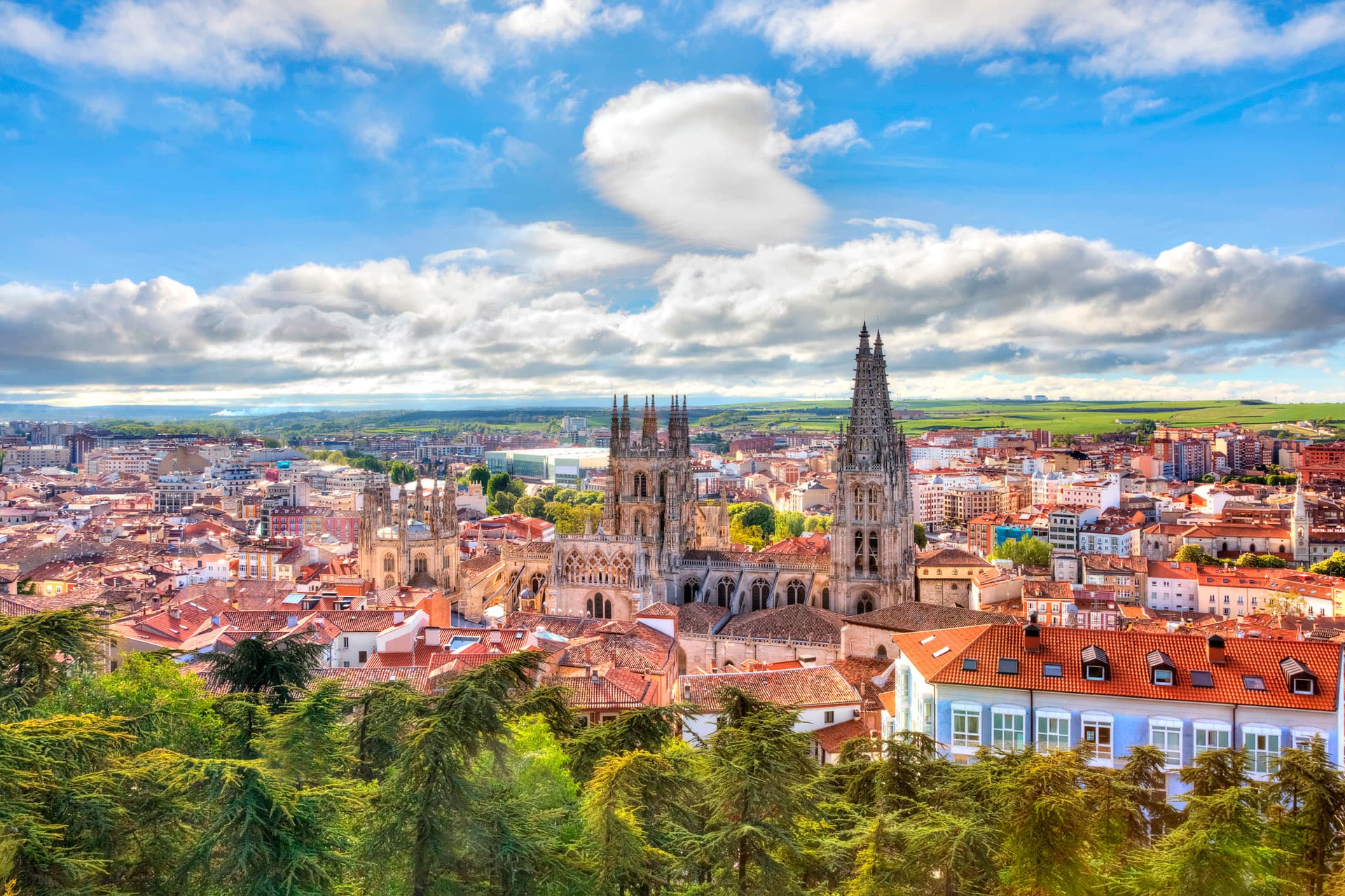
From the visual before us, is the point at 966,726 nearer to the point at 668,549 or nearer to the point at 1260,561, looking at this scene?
the point at 668,549

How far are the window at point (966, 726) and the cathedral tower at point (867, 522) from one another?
28.9 metres

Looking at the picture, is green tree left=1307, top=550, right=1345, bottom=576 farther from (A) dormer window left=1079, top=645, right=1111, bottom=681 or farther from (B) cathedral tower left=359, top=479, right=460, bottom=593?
(B) cathedral tower left=359, top=479, right=460, bottom=593

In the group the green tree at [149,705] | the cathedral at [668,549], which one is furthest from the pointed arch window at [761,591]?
the green tree at [149,705]

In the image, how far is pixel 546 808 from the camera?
66.4 ft

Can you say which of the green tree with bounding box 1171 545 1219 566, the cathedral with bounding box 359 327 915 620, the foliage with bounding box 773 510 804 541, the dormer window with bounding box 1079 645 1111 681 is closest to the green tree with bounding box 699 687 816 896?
the dormer window with bounding box 1079 645 1111 681

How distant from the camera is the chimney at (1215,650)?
28.6 m

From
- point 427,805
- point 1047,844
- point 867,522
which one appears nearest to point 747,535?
point 867,522

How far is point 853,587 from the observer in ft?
196

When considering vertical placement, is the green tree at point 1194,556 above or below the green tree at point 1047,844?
below

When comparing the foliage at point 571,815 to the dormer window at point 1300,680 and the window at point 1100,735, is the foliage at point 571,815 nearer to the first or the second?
the window at point 1100,735

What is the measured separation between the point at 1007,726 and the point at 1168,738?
4.49 meters

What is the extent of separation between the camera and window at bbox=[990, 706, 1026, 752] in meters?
28.9

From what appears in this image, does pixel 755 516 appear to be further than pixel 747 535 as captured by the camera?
Yes

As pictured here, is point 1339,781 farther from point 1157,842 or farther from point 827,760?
point 827,760
